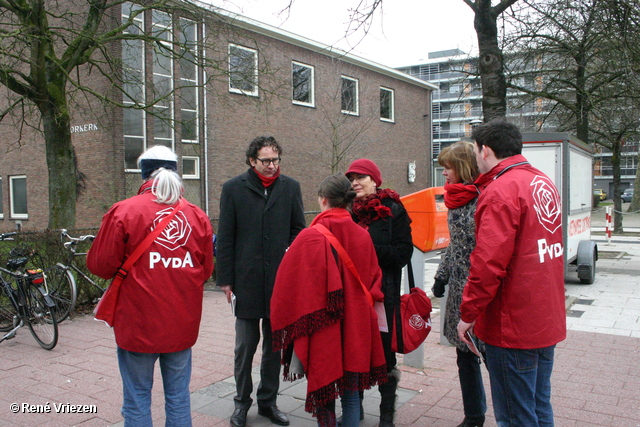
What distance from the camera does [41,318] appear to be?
5.59 m

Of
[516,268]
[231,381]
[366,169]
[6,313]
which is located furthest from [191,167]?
[516,268]

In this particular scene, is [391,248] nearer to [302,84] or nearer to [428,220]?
[428,220]

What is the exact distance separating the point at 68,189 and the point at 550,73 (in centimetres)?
1125

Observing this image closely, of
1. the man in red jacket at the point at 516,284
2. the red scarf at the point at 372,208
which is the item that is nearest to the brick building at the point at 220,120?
the red scarf at the point at 372,208

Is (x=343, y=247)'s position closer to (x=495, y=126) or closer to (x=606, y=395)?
(x=495, y=126)

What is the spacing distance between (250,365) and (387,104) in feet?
99.8

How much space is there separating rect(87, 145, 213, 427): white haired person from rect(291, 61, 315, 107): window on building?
2280cm

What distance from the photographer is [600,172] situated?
75.2 metres

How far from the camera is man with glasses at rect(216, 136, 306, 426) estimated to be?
3643 millimetres

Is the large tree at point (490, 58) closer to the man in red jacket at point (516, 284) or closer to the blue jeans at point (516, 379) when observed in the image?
the man in red jacket at point (516, 284)

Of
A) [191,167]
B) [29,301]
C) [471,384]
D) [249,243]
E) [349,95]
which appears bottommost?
[471,384]

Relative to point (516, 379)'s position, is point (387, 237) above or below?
above

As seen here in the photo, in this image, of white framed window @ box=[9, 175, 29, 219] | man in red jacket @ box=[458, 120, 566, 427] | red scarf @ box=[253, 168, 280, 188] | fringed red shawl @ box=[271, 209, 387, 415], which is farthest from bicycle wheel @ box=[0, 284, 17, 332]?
white framed window @ box=[9, 175, 29, 219]

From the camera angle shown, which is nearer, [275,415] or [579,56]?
[275,415]
